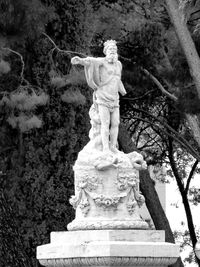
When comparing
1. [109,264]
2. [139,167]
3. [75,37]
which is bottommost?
[109,264]

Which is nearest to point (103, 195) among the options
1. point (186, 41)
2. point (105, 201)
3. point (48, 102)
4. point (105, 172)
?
point (105, 201)

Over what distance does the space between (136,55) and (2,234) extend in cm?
1140

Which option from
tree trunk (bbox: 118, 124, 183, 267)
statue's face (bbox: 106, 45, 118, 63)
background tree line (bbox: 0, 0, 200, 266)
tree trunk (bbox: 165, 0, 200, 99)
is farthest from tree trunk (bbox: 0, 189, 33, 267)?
tree trunk (bbox: 118, 124, 183, 267)

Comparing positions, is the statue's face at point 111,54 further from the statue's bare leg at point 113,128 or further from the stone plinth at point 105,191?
the stone plinth at point 105,191

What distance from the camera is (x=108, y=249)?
14.9 meters

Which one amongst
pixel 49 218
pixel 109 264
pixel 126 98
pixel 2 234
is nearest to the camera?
pixel 109 264

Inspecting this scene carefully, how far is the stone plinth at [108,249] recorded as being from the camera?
15.0 m

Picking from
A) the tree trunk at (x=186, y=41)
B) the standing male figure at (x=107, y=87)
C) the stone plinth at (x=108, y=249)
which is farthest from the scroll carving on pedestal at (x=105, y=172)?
the tree trunk at (x=186, y=41)

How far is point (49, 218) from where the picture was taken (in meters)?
24.6

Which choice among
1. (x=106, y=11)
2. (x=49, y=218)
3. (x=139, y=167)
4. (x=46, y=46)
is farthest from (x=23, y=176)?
(x=139, y=167)

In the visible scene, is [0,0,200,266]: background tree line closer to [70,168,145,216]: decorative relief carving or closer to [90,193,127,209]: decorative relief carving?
[70,168,145,216]: decorative relief carving

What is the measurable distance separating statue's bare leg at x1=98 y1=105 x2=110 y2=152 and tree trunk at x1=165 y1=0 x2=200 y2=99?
635cm

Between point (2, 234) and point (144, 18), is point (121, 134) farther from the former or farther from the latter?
point (2, 234)

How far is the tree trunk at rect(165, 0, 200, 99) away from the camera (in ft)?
74.5
